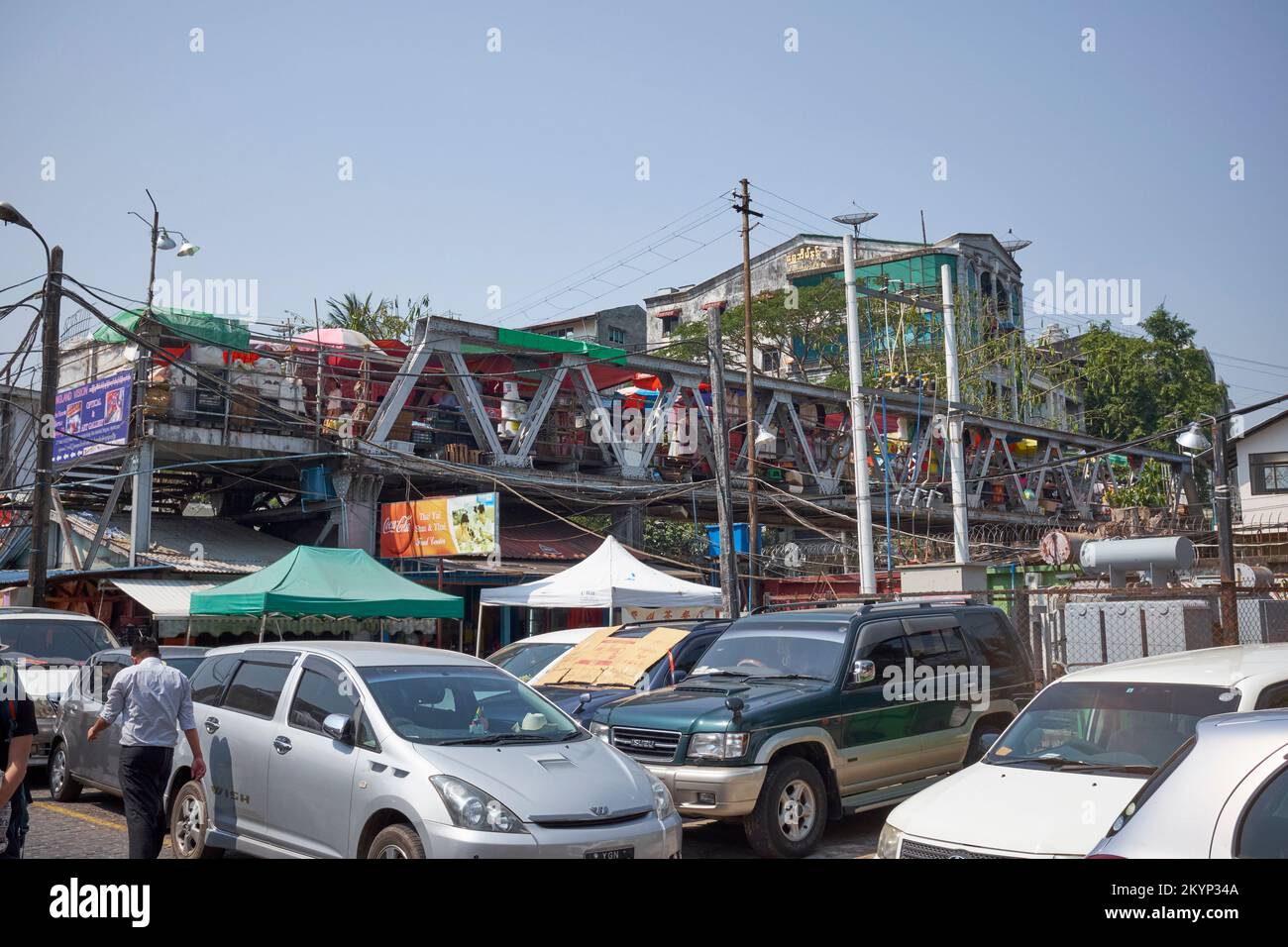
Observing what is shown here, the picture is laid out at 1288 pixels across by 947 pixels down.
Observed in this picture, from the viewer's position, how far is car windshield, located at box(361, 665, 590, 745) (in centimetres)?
722

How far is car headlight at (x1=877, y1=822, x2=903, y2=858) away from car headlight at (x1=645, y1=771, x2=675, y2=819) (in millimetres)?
1388

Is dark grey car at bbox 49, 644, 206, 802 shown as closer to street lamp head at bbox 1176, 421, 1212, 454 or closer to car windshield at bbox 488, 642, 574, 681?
car windshield at bbox 488, 642, 574, 681

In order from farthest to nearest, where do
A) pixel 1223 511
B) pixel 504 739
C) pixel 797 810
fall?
1. pixel 1223 511
2. pixel 797 810
3. pixel 504 739

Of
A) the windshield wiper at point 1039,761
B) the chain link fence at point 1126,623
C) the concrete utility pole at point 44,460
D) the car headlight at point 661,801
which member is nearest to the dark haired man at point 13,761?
the car headlight at point 661,801

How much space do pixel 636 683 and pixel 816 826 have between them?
3079mm

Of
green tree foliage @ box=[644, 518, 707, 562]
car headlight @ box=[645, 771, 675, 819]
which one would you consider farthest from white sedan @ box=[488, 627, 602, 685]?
green tree foliage @ box=[644, 518, 707, 562]

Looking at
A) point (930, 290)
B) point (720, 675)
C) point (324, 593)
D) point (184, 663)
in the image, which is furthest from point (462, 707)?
point (930, 290)

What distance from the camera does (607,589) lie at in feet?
58.4

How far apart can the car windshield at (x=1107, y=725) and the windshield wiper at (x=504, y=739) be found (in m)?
2.84

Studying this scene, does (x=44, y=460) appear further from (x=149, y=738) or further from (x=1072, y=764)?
(x=1072, y=764)

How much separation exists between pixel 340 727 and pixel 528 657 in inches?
271

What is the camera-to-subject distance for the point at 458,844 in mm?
6191

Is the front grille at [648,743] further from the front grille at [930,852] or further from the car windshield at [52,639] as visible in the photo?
the car windshield at [52,639]
